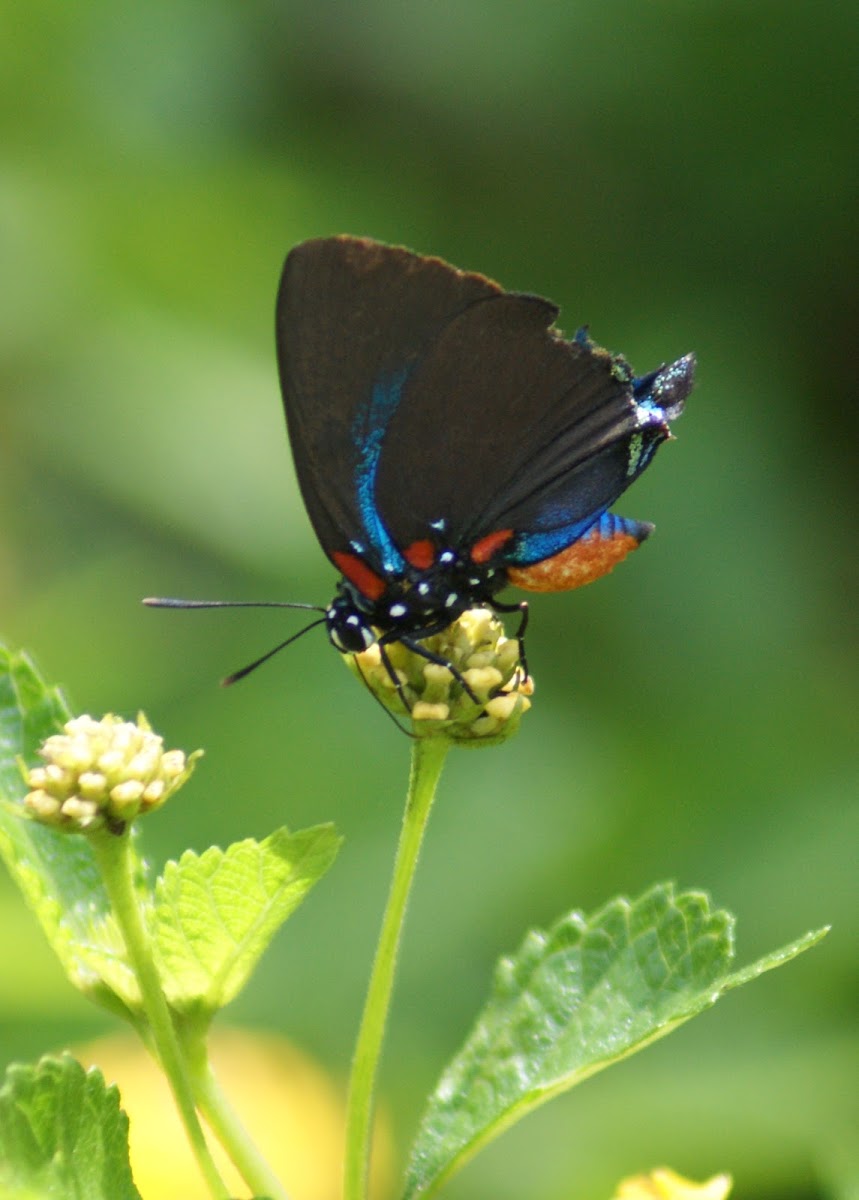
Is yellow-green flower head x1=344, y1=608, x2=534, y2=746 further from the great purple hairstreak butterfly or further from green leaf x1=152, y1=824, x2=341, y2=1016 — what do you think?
green leaf x1=152, y1=824, x2=341, y2=1016

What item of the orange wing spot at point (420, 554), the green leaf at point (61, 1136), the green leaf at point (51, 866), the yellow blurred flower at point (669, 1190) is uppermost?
the orange wing spot at point (420, 554)

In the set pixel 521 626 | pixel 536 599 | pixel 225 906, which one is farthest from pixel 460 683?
pixel 536 599

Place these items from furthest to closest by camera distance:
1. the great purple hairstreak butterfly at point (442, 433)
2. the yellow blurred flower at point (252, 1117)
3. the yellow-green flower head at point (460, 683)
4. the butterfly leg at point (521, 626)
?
the yellow blurred flower at point (252, 1117)
the great purple hairstreak butterfly at point (442, 433)
the butterfly leg at point (521, 626)
the yellow-green flower head at point (460, 683)

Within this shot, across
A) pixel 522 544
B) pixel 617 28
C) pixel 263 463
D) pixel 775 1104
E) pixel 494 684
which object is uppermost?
pixel 617 28

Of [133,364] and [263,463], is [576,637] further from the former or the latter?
[133,364]

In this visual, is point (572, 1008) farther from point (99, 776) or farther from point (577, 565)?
point (577, 565)

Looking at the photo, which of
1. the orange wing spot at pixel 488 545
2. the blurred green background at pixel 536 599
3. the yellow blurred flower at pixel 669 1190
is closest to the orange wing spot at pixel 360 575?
the orange wing spot at pixel 488 545

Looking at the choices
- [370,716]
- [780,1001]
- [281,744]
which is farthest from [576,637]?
[780,1001]

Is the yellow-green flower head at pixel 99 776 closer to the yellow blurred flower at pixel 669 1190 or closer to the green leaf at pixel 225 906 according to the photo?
the green leaf at pixel 225 906
